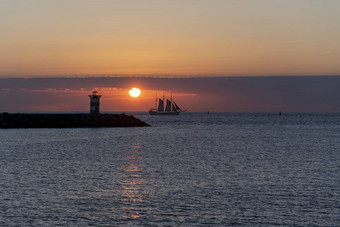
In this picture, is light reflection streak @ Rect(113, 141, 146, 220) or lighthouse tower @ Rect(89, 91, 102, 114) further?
lighthouse tower @ Rect(89, 91, 102, 114)

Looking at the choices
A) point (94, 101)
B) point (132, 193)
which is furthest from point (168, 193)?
point (94, 101)

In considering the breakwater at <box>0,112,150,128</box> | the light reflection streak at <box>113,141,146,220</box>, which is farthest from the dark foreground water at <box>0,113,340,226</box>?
the breakwater at <box>0,112,150,128</box>

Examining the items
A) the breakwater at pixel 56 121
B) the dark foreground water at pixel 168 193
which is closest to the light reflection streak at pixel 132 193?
the dark foreground water at pixel 168 193

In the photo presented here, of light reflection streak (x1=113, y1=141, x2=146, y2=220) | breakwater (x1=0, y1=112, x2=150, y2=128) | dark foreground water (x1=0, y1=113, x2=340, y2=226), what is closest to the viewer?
dark foreground water (x1=0, y1=113, x2=340, y2=226)

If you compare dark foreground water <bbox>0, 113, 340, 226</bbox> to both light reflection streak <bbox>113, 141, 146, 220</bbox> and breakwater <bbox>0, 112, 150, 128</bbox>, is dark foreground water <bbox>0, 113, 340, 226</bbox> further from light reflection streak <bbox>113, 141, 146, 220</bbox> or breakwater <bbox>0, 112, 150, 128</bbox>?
breakwater <bbox>0, 112, 150, 128</bbox>

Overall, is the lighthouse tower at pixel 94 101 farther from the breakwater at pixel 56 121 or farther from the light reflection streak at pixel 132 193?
the light reflection streak at pixel 132 193

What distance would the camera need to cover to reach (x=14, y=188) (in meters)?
28.5

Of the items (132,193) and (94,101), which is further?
(94,101)

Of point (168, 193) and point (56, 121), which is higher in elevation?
point (56, 121)

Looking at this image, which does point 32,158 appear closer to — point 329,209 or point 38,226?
point 38,226

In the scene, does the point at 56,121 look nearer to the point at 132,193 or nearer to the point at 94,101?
the point at 94,101

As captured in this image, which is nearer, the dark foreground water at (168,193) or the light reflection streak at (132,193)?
the dark foreground water at (168,193)

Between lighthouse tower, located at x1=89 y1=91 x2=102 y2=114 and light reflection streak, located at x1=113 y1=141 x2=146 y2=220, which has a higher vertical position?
lighthouse tower, located at x1=89 y1=91 x2=102 y2=114

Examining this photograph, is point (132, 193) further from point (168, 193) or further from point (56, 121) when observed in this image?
point (56, 121)
